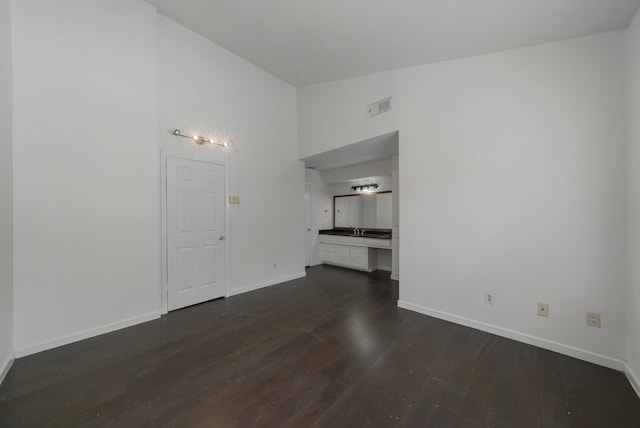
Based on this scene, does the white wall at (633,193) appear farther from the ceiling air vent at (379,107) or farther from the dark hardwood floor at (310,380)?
the ceiling air vent at (379,107)

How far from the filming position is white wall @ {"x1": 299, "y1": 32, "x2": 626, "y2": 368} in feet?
6.61

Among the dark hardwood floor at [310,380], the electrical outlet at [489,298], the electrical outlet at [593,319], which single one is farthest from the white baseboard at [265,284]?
the electrical outlet at [593,319]

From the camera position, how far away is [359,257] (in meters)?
5.15

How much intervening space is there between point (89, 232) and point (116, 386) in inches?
61.0

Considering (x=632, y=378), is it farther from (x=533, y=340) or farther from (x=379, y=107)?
(x=379, y=107)

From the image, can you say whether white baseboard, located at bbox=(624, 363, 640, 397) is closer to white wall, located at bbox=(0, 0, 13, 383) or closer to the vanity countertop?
the vanity countertop

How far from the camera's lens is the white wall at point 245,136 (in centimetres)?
319

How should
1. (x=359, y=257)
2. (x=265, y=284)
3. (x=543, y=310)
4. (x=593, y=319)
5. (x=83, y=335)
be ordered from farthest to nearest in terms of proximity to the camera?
(x=359, y=257)
(x=265, y=284)
(x=83, y=335)
(x=543, y=310)
(x=593, y=319)

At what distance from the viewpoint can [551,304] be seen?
2223mm

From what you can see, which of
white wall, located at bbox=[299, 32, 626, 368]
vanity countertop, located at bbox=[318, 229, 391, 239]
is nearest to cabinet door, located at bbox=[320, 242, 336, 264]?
vanity countertop, located at bbox=[318, 229, 391, 239]

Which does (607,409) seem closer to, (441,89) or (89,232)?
(441,89)

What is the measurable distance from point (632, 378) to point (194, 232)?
440 cm

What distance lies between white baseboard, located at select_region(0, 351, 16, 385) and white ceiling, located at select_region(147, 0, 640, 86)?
3758 millimetres

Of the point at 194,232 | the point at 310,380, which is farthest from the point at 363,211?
the point at 310,380
